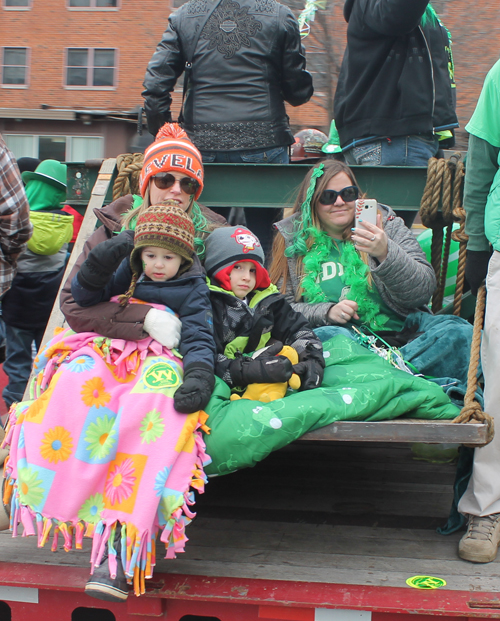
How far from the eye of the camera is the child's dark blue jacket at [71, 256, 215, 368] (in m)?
2.47

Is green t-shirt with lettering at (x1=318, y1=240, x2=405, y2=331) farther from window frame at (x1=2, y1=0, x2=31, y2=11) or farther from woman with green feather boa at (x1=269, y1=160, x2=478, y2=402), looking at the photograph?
window frame at (x1=2, y1=0, x2=31, y2=11)

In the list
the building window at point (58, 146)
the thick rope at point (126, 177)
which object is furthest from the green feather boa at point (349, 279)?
the building window at point (58, 146)

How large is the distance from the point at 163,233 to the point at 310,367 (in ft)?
2.54

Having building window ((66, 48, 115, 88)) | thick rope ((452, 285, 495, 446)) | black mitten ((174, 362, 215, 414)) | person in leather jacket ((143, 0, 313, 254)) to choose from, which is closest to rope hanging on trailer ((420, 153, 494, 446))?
Answer: thick rope ((452, 285, 495, 446))

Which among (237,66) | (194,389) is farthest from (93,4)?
(194,389)

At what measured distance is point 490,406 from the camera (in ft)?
8.62

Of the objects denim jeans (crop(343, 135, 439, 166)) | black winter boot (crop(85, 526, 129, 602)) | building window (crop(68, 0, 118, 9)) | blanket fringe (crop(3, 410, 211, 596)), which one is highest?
building window (crop(68, 0, 118, 9))

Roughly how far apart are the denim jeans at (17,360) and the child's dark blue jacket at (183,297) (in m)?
2.51

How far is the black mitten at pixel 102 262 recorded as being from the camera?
90.8 inches

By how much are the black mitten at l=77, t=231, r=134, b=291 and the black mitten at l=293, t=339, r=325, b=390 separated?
807 millimetres

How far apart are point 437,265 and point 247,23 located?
184 centimetres

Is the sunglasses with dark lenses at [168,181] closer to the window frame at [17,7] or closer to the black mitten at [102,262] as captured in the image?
the black mitten at [102,262]

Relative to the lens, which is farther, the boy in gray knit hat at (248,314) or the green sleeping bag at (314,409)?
the boy in gray knit hat at (248,314)

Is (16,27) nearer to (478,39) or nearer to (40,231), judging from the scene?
(478,39)
